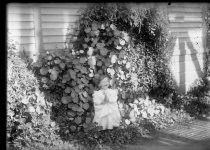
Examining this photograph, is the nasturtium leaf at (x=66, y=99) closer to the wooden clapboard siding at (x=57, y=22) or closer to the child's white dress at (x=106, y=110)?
the child's white dress at (x=106, y=110)

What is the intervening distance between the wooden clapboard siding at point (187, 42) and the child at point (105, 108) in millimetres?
2659

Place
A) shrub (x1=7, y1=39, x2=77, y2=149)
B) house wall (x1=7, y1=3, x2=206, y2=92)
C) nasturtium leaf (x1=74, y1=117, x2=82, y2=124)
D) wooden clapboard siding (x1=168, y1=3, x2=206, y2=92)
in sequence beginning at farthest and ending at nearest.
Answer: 1. wooden clapboard siding (x1=168, y1=3, x2=206, y2=92)
2. nasturtium leaf (x1=74, y1=117, x2=82, y2=124)
3. house wall (x1=7, y1=3, x2=206, y2=92)
4. shrub (x1=7, y1=39, x2=77, y2=149)

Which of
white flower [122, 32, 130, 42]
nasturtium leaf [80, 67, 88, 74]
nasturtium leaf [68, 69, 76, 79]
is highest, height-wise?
white flower [122, 32, 130, 42]

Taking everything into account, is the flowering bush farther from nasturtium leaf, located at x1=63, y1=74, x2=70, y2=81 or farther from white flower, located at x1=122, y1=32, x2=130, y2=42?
nasturtium leaf, located at x1=63, y1=74, x2=70, y2=81

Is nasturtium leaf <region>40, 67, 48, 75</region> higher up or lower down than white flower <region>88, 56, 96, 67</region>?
lower down

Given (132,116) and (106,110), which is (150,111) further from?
(106,110)

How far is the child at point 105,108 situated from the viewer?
5.66 m

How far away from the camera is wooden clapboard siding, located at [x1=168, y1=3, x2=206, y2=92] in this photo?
7.94 metres

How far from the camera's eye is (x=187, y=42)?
8336mm

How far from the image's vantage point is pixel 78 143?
539cm

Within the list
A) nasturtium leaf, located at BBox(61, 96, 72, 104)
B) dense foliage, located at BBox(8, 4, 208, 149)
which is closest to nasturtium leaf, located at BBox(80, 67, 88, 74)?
dense foliage, located at BBox(8, 4, 208, 149)

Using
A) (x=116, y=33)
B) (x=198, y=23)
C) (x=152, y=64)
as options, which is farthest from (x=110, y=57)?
(x=198, y=23)

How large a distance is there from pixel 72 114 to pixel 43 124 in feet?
1.73
